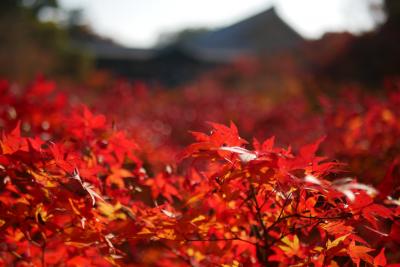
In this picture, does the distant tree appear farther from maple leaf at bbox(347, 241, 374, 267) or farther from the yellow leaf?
maple leaf at bbox(347, 241, 374, 267)

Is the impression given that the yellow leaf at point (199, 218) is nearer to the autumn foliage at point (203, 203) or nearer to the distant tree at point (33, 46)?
the autumn foliage at point (203, 203)

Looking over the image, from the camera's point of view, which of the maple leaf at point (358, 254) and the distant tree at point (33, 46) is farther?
the distant tree at point (33, 46)

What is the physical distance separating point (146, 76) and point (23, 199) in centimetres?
2267

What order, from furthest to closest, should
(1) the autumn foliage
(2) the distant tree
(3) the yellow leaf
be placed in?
(2) the distant tree → (3) the yellow leaf → (1) the autumn foliage

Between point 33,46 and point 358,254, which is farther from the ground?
point 358,254

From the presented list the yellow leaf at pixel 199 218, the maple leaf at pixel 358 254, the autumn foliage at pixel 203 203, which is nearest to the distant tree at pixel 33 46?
the autumn foliage at pixel 203 203

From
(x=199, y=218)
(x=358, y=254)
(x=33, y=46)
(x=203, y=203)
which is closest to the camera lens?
(x=358, y=254)

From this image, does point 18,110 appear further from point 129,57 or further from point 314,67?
point 129,57

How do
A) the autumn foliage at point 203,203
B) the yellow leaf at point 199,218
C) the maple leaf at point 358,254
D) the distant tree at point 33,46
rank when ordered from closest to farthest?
1. the autumn foliage at point 203,203
2. the maple leaf at point 358,254
3. the yellow leaf at point 199,218
4. the distant tree at point 33,46

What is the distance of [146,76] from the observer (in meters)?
23.8

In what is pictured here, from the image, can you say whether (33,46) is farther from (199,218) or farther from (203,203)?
(199,218)

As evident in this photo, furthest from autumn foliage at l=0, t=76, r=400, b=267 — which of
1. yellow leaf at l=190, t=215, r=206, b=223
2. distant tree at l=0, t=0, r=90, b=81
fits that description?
distant tree at l=0, t=0, r=90, b=81

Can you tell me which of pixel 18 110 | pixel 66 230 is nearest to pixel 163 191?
pixel 66 230

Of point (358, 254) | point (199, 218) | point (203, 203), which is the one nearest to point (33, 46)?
point (203, 203)
